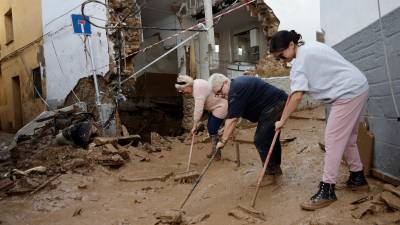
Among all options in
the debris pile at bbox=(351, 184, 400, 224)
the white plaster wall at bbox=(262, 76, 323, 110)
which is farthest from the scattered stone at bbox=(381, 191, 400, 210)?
the white plaster wall at bbox=(262, 76, 323, 110)

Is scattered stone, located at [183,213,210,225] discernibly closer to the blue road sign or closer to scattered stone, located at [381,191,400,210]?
scattered stone, located at [381,191,400,210]

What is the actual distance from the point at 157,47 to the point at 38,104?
4546 millimetres

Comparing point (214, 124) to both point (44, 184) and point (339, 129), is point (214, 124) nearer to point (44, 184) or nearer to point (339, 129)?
point (44, 184)

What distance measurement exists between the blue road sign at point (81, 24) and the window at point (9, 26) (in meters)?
7.88

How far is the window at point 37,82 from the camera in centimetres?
1218

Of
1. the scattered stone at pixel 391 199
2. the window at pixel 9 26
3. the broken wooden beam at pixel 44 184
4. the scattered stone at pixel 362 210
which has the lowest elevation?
the broken wooden beam at pixel 44 184

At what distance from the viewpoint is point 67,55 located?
1020 centimetres

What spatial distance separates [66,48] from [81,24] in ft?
7.60

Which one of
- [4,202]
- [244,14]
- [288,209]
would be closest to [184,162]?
[4,202]

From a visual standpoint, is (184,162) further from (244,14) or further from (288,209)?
(244,14)

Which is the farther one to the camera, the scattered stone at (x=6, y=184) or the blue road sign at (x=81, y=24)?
the blue road sign at (x=81, y=24)

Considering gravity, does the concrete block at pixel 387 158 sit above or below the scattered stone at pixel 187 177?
above

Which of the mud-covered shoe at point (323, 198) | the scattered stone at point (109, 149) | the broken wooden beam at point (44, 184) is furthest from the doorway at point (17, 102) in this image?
the mud-covered shoe at point (323, 198)

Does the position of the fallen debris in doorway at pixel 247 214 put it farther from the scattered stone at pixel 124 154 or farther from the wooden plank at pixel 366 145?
the scattered stone at pixel 124 154
